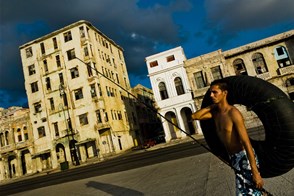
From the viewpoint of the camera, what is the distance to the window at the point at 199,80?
35500 millimetres

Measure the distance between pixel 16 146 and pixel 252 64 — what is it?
37.8 m

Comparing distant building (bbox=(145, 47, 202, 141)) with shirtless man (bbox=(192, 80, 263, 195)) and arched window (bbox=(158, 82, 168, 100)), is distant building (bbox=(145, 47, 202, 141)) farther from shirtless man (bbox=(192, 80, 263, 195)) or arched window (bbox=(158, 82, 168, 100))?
shirtless man (bbox=(192, 80, 263, 195))

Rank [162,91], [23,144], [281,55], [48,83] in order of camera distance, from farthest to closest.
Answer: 1. [48,83]
2. [23,144]
3. [162,91]
4. [281,55]

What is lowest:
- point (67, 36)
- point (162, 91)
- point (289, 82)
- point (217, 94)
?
point (217, 94)

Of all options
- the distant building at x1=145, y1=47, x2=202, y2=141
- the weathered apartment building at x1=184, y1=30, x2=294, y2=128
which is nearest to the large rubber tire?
the weathered apartment building at x1=184, y1=30, x2=294, y2=128

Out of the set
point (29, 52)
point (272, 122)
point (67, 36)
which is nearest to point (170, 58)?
point (67, 36)

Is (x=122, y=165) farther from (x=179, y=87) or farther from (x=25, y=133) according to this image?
(x=25, y=133)

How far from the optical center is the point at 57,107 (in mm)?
41594

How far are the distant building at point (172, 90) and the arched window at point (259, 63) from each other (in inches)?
352

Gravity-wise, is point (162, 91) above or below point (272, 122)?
above

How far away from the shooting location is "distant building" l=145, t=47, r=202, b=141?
35281 millimetres

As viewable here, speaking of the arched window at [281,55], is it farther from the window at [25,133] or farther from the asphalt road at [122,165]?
the window at [25,133]

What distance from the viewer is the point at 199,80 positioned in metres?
35.6

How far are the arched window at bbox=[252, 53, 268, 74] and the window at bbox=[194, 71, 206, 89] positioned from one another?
686cm
